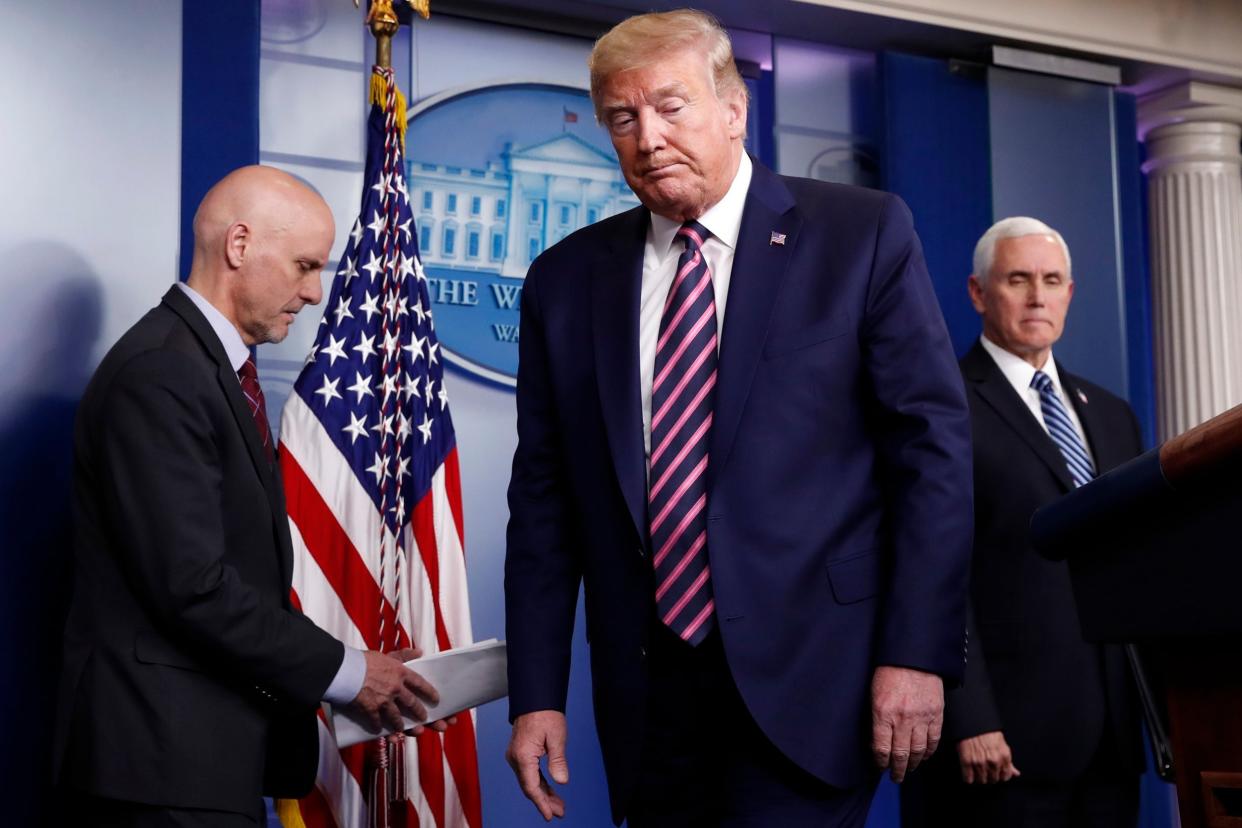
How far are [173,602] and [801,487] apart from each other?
38.8 inches

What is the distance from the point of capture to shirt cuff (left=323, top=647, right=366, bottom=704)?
7.66 feet

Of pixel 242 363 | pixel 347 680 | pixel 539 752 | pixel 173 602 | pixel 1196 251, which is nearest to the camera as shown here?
pixel 539 752

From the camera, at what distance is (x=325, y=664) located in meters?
2.29

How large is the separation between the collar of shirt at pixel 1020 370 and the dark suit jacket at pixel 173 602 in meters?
1.65

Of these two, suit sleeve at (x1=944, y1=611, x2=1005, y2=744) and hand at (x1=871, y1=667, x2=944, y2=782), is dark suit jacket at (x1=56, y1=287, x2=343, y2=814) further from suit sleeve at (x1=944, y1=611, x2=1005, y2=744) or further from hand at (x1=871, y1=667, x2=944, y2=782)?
suit sleeve at (x1=944, y1=611, x2=1005, y2=744)

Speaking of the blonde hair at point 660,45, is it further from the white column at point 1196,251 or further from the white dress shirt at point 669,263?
the white column at point 1196,251

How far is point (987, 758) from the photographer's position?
268 centimetres

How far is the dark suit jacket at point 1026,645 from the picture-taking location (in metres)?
2.73

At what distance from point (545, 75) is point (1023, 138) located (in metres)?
1.68

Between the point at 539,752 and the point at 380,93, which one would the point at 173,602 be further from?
the point at 380,93

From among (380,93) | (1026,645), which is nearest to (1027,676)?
(1026,645)

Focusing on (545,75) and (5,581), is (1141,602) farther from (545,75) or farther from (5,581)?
(545,75)

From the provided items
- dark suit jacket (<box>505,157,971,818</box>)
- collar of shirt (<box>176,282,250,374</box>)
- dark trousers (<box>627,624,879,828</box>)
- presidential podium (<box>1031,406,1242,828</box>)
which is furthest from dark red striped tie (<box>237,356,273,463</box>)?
presidential podium (<box>1031,406,1242,828</box>)

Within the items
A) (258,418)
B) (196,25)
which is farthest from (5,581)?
(196,25)
